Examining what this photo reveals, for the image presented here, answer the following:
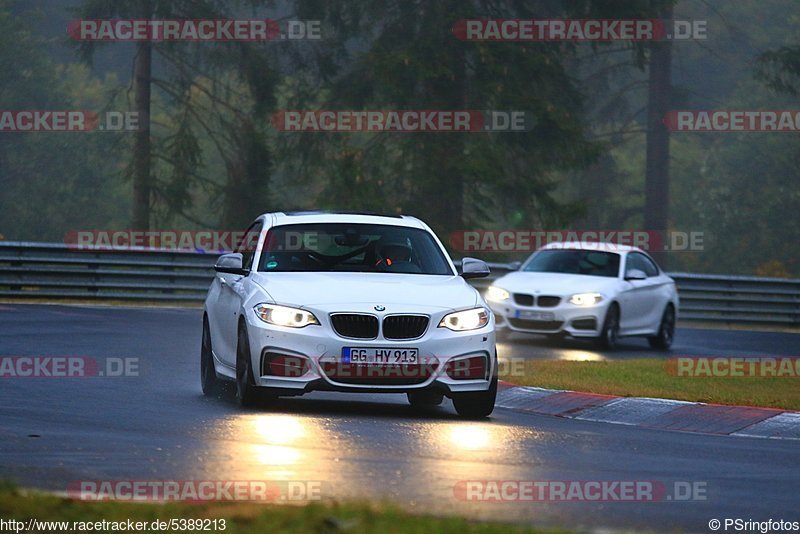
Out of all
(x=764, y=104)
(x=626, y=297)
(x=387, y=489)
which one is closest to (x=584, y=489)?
(x=387, y=489)

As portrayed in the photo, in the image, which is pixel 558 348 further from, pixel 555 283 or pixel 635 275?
pixel 635 275

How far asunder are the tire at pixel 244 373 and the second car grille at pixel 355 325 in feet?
2.40

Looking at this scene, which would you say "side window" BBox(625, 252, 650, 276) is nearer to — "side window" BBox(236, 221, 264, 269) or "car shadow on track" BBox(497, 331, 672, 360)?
"car shadow on track" BBox(497, 331, 672, 360)

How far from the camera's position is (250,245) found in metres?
14.2

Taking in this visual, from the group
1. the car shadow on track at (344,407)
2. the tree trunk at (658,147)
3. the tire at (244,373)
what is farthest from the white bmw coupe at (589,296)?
the tree trunk at (658,147)

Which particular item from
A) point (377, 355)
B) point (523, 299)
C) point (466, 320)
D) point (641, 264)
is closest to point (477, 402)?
point (466, 320)

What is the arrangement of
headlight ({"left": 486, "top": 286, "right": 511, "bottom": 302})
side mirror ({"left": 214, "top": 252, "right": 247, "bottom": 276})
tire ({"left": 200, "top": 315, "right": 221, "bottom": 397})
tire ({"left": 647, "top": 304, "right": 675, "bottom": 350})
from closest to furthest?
1. side mirror ({"left": 214, "top": 252, "right": 247, "bottom": 276})
2. tire ({"left": 200, "top": 315, "right": 221, "bottom": 397})
3. headlight ({"left": 486, "top": 286, "right": 511, "bottom": 302})
4. tire ({"left": 647, "top": 304, "right": 675, "bottom": 350})

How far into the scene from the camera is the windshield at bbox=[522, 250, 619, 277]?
2459cm

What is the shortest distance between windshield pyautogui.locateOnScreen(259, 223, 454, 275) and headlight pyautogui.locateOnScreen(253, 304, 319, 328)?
95 cm

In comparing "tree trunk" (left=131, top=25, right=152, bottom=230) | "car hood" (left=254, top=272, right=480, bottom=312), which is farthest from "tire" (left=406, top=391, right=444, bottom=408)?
"tree trunk" (left=131, top=25, right=152, bottom=230)

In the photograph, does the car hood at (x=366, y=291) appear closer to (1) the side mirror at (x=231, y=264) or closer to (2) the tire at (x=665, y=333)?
(1) the side mirror at (x=231, y=264)

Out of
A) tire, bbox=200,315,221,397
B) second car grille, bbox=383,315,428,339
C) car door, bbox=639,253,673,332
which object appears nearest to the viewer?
second car grille, bbox=383,315,428,339

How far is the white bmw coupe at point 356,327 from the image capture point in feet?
39.8

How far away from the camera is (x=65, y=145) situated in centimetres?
7200
